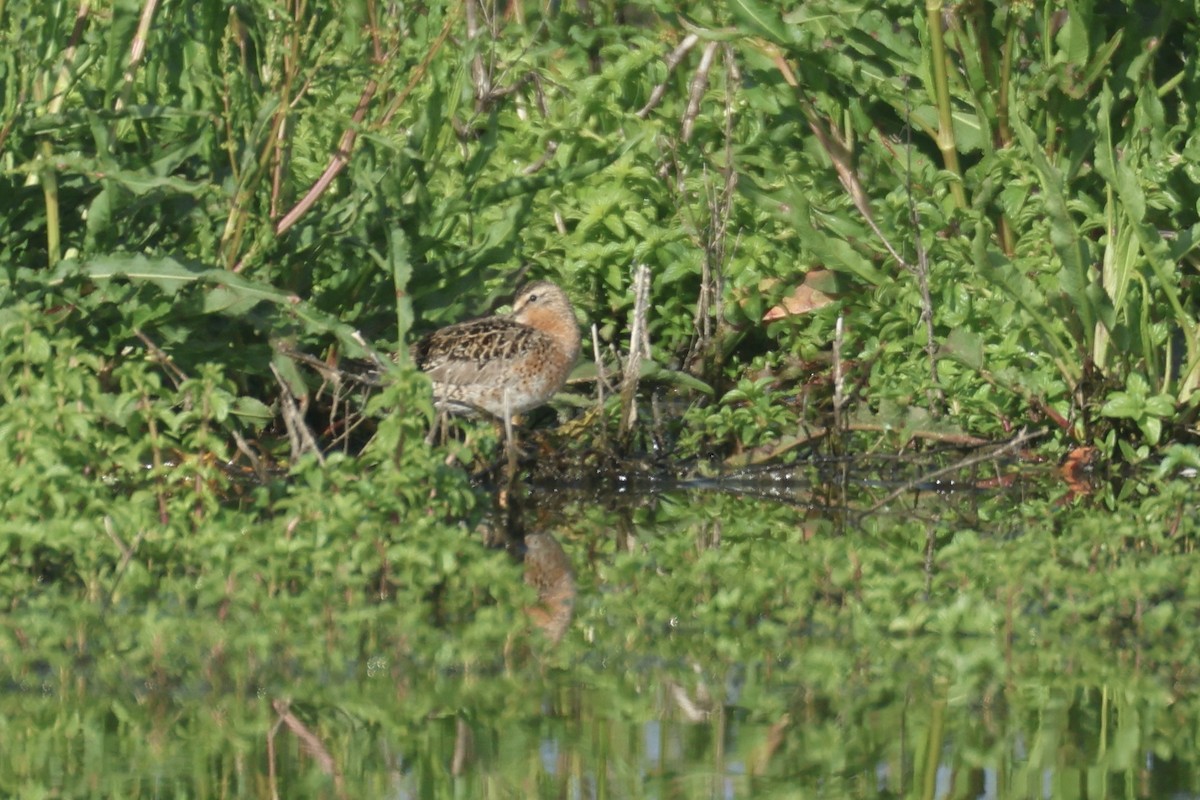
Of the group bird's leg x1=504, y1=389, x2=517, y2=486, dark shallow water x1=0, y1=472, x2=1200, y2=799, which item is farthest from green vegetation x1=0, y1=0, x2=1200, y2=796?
bird's leg x1=504, y1=389, x2=517, y2=486

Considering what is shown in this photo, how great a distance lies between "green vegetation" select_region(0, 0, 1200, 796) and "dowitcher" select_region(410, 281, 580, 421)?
16cm

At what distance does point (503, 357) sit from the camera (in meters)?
9.07

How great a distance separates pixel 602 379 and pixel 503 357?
0.52m

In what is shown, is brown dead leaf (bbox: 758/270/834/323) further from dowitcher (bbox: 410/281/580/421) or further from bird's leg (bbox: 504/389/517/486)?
bird's leg (bbox: 504/389/517/486)

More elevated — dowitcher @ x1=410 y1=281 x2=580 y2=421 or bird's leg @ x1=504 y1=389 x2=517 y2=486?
dowitcher @ x1=410 y1=281 x2=580 y2=421

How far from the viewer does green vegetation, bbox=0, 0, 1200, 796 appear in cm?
507

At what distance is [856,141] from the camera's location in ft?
32.8

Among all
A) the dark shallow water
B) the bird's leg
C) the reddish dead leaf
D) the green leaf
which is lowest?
the dark shallow water

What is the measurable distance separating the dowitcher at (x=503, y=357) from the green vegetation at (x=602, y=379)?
0.16 m

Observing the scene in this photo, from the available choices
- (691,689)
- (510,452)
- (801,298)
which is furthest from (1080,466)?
(691,689)

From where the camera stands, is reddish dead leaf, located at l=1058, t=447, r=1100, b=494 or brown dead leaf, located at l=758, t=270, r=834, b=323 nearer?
reddish dead leaf, located at l=1058, t=447, r=1100, b=494

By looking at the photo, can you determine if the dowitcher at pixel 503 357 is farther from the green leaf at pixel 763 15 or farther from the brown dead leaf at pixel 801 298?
the green leaf at pixel 763 15

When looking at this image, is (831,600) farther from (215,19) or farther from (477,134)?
(477,134)

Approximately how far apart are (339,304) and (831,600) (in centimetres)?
294
